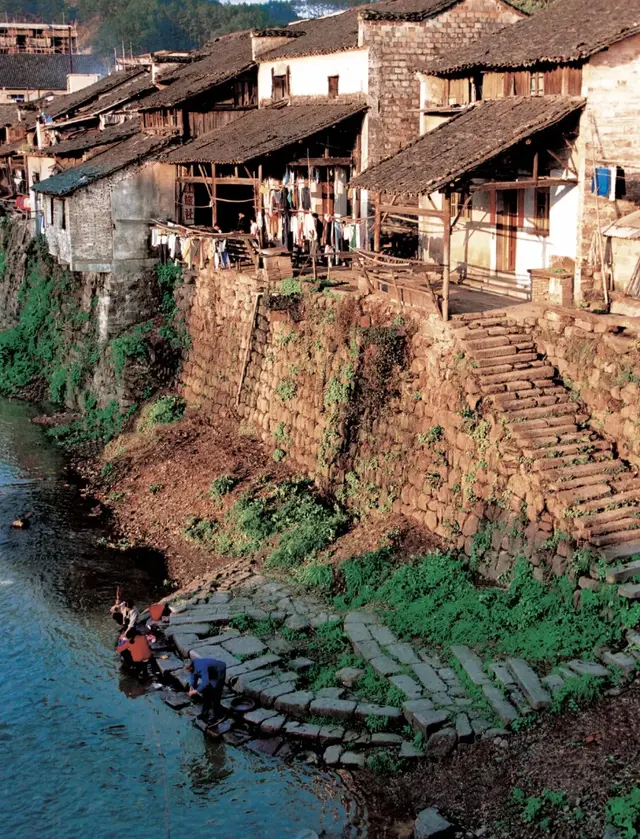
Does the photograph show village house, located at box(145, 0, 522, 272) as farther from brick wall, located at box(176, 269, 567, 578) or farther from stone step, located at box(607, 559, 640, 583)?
stone step, located at box(607, 559, 640, 583)

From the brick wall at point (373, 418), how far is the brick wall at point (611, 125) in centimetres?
460

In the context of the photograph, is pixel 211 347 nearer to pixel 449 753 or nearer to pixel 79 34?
pixel 449 753

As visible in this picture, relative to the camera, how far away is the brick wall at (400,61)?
33.6 metres

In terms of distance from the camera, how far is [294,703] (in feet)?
61.7

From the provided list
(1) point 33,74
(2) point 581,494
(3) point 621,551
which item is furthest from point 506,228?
(1) point 33,74

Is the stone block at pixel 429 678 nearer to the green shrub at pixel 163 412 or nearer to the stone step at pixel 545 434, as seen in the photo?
the stone step at pixel 545 434

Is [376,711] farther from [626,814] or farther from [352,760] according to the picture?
[626,814]

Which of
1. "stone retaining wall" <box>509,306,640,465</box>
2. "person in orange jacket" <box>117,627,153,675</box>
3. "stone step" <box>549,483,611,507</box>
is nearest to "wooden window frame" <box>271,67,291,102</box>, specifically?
"stone retaining wall" <box>509,306,640,465</box>

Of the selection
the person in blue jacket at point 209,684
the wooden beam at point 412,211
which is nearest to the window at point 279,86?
the wooden beam at point 412,211

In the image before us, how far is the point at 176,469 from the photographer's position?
98.6 ft

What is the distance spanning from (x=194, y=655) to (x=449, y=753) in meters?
5.89

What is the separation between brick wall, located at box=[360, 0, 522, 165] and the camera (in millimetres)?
33562

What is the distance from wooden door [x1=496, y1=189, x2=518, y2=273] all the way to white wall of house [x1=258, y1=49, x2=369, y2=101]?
7613 mm

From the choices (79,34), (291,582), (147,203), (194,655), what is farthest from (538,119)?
(79,34)
